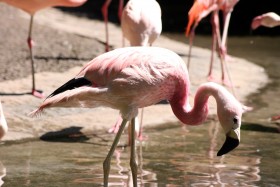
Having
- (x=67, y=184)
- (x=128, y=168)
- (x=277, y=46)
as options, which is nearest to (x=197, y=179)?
(x=128, y=168)

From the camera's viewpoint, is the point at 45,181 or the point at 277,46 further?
the point at 277,46

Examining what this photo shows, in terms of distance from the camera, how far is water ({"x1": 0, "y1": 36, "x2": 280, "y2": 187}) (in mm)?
4945

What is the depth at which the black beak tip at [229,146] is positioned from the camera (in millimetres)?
4309

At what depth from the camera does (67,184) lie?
4.82m

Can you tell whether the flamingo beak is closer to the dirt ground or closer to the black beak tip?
the black beak tip

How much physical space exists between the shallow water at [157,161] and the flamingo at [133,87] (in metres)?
0.44

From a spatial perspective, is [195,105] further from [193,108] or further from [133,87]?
[133,87]

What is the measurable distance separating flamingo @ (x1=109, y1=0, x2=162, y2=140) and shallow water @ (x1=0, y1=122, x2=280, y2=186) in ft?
1.15

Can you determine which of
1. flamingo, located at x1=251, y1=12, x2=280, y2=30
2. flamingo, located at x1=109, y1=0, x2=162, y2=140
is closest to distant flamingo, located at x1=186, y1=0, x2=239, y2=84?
flamingo, located at x1=251, y1=12, x2=280, y2=30

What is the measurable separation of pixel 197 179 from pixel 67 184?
0.85 m

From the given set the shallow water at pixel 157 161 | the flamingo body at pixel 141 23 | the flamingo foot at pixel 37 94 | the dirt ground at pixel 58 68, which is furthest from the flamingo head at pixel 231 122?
the flamingo foot at pixel 37 94

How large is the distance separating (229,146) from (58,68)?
13.1ft

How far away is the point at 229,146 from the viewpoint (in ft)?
14.2

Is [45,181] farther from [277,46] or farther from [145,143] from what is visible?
[277,46]
